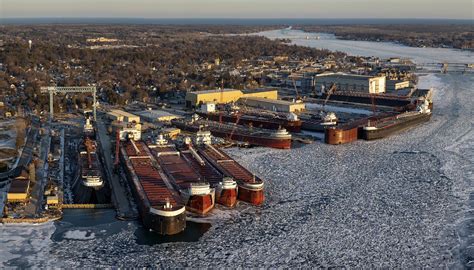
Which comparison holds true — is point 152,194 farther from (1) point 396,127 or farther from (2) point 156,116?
(1) point 396,127

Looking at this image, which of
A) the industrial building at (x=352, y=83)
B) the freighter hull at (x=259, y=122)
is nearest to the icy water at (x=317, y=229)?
the freighter hull at (x=259, y=122)

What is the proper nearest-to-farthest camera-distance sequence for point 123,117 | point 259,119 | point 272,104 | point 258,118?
point 123,117 → point 259,119 → point 258,118 → point 272,104

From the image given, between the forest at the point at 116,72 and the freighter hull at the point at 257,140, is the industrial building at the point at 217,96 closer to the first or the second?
the forest at the point at 116,72

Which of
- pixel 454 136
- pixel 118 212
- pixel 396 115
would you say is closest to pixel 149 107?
pixel 396 115

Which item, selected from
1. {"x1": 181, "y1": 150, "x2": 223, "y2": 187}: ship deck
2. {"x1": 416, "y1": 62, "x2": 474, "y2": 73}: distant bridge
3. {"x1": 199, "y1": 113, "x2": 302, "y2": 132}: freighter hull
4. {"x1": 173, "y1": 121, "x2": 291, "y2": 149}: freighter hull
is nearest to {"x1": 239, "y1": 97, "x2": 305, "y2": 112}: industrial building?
{"x1": 199, "y1": 113, "x2": 302, "y2": 132}: freighter hull

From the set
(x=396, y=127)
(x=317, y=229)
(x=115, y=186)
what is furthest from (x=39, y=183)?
(x=396, y=127)

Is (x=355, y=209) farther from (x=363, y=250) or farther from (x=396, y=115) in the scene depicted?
(x=396, y=115)

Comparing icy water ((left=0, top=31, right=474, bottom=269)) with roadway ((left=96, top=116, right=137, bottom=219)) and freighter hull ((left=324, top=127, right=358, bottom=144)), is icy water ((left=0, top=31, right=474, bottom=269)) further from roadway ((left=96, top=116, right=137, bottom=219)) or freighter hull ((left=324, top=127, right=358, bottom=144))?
freighter hull ((left=324, top=127, right=358, bottom=144))
